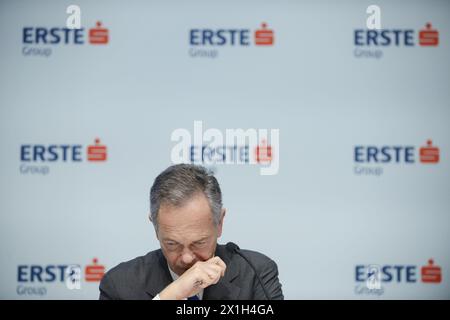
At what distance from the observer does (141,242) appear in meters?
3.86

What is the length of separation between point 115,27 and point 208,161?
1.22m

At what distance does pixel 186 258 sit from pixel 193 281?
16 cm

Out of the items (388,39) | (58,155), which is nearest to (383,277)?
(388,39)

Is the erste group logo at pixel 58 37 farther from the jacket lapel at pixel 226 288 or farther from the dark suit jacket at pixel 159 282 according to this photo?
the jacket lapel at pixel 226 288

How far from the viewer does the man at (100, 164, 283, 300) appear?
2045mm

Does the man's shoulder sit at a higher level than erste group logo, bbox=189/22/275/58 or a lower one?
lower

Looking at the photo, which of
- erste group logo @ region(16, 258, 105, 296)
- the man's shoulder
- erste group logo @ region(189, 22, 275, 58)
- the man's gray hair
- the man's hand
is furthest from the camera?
erste group logo @ region(189, 22, 275, 58)

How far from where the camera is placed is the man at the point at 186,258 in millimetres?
2045

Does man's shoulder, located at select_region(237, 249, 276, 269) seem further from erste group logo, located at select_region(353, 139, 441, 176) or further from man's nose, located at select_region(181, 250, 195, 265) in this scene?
erste group logo, located at select_region(353, 139, 441, 176)

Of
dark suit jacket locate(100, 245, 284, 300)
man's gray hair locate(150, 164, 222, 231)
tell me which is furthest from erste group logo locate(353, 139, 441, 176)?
man's gray hair locate(150, 164, 222, 231)

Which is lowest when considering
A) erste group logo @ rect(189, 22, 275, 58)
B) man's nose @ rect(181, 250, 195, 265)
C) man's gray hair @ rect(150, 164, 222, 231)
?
Result: man's nose @ rect(181, 250, 195, 265)

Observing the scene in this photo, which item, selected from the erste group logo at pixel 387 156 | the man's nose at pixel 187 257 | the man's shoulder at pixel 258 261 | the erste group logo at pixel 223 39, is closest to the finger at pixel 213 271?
the man's nose at pixel 187 257

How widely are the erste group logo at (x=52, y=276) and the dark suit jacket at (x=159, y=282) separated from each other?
5.20 ft

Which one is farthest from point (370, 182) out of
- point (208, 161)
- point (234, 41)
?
point (234, 41)
